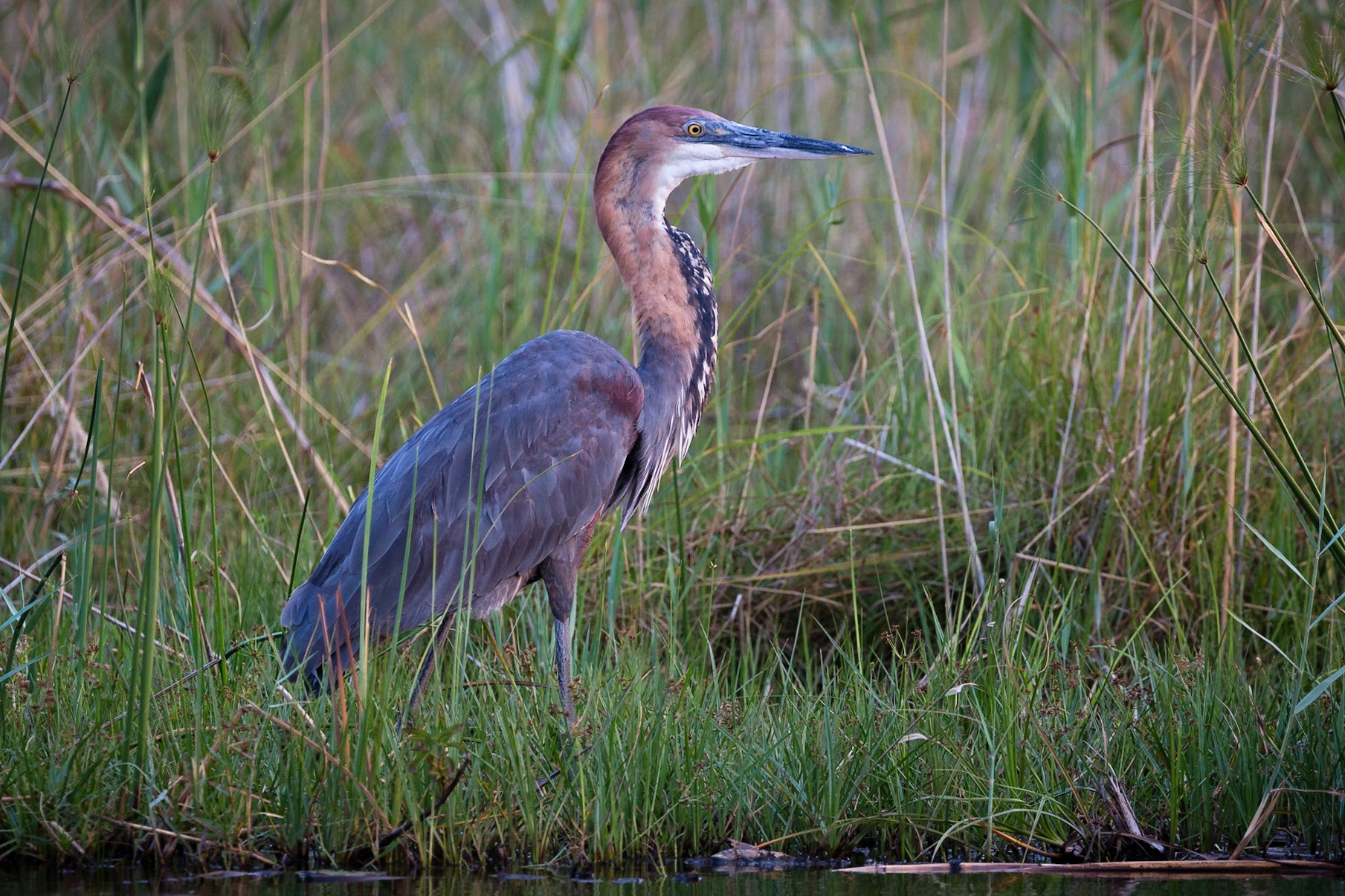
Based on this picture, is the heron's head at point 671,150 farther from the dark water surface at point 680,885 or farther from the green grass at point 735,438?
the dark water surface at point 680,885

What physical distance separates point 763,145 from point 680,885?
2506 mm

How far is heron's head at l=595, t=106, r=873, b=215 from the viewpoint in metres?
4.40

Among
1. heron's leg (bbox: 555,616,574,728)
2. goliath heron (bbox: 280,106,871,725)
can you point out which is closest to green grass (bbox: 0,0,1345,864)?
heron's leg (bbox: 555,616,574,728)

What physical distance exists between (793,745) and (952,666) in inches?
20.4

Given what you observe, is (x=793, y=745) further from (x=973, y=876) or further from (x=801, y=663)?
(x=801, y=663)

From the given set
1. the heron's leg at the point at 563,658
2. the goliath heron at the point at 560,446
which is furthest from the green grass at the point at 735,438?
the goliath heron at the point at 560,446

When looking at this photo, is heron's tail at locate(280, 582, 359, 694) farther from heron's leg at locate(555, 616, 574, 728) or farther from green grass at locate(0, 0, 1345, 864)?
heron's leg at locate(555, 616, 574, 728)

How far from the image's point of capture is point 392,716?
3.33 meters

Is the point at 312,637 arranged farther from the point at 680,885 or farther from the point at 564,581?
the point at 680,885

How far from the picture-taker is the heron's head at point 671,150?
4402 millimetres

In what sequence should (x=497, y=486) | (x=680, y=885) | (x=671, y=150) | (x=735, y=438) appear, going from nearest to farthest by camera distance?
(x=680, y=885) → (x=497, y=486) → (x=671, y=150) → (x=735, y=438)

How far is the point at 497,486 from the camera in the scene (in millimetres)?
3994

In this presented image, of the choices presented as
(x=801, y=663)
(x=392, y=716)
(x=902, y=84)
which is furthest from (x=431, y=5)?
(x=392, y=716)

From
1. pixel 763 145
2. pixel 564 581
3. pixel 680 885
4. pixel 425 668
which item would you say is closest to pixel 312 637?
pixel 425 668
